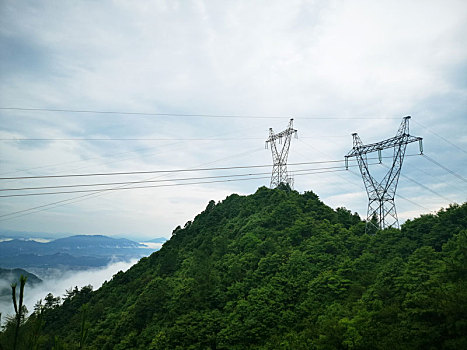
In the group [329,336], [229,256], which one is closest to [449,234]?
[329,336]

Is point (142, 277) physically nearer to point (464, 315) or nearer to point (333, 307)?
point (333, 307)

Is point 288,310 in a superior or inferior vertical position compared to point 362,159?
inferior

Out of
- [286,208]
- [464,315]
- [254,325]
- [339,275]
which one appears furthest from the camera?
[286,208]

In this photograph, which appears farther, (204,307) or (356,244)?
(356,244)

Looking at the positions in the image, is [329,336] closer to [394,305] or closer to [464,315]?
[394,305]

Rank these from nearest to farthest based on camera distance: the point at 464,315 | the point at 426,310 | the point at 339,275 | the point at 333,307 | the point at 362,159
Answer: the point at 464,315
the point at 426,310
the point at 333,307
the point at 339,275
the point at 362,159

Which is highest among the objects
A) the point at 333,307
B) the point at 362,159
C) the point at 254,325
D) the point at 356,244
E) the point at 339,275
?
the point at 362,159

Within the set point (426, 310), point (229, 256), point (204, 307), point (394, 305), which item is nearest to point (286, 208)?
point (229, 256)
